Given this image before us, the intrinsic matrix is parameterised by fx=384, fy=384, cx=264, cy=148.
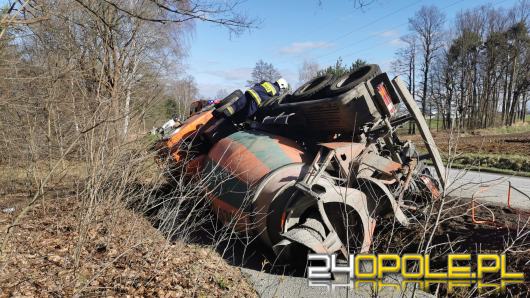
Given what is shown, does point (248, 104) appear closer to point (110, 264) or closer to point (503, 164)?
point (110, 264)

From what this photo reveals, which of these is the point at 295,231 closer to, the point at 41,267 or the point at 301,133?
the point at 301,133

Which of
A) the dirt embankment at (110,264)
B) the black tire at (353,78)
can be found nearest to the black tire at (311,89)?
the black tire at (353,78)

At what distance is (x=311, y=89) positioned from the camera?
6.66m

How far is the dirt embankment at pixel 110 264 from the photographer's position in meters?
3.83

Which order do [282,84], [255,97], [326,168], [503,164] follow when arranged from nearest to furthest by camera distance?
[326,168] → [255,97] → [282,84] → [503,164]

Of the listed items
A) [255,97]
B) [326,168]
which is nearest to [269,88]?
[255,97]

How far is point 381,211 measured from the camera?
208 inches

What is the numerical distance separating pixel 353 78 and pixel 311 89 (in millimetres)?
730

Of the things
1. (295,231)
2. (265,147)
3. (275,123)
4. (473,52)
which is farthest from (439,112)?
(473,52)

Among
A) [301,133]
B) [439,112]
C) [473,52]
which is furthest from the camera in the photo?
[473,52]

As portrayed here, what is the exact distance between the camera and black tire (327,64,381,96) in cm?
570

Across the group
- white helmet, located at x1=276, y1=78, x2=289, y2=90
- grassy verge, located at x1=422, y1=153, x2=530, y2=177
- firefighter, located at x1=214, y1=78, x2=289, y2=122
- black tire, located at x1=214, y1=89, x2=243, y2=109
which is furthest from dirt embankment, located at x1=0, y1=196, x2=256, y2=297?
grassy verge, located at x1=422, y1=153, x2=530, y2=177

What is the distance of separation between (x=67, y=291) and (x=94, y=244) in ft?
4.02

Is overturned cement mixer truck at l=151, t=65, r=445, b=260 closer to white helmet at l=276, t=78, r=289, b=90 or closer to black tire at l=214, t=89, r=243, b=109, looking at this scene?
black tire at l=214, t=89, r=243, b=109
